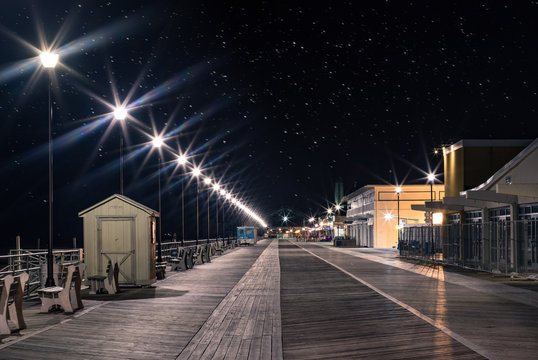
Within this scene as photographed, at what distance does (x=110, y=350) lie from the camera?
9219mm

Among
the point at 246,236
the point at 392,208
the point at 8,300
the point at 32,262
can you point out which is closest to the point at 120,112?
the point at 32,262

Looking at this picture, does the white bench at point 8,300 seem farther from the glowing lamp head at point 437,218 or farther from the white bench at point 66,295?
the glowing lamp head at point 437,218

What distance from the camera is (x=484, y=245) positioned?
27.2 m

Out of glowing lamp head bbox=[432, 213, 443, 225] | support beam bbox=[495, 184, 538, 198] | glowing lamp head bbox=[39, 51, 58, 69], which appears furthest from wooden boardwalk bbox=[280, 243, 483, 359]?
glowing lamp head bbox=[432, 213, 443, 225]

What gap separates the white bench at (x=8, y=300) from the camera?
10619 millimetres

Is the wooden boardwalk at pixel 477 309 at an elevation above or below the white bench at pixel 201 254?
above

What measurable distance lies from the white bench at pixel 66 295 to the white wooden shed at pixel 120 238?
4.75m

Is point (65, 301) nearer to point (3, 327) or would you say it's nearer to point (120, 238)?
point (3, 327)

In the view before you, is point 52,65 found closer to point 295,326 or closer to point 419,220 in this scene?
point 295,326

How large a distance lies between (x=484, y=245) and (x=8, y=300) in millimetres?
21599

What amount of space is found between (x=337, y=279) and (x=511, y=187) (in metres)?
8.67

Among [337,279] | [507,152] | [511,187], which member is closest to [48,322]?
[337,279]

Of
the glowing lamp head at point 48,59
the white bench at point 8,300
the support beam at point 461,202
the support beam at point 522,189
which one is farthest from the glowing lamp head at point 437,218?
the white bench at point 8,300

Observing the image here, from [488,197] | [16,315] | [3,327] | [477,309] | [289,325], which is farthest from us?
[488,197]
